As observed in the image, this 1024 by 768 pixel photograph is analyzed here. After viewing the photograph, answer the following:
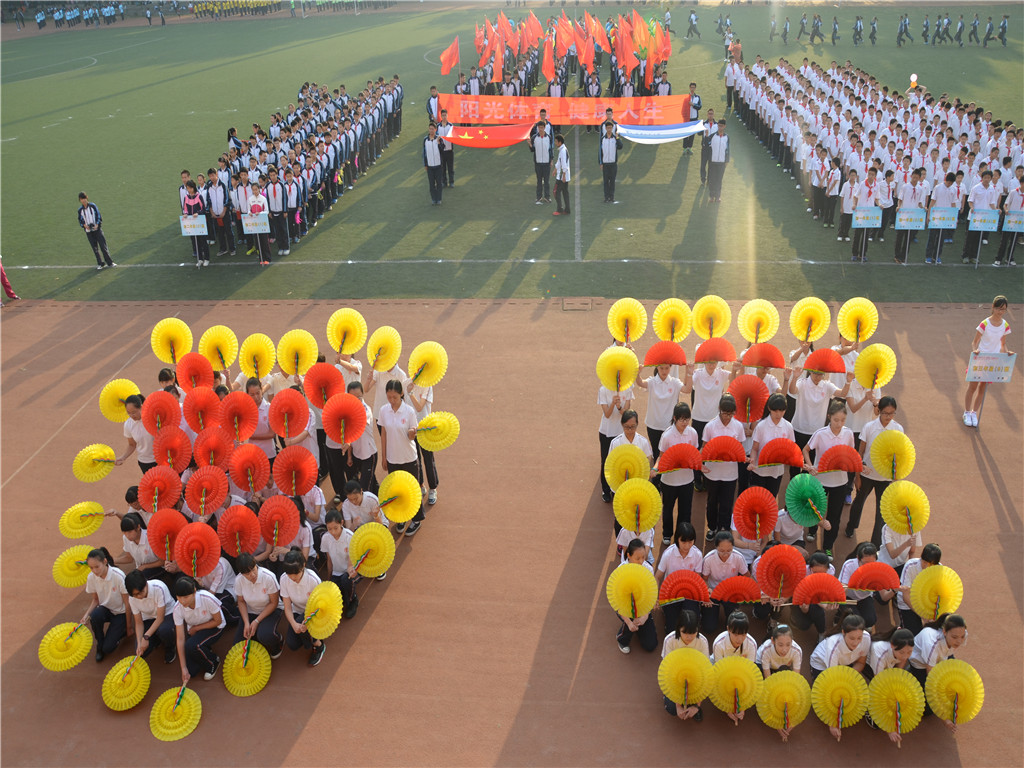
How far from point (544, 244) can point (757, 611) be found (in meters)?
9.35

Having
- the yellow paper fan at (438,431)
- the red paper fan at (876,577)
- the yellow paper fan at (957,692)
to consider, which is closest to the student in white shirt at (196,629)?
the yellow paper fan at (438,431)

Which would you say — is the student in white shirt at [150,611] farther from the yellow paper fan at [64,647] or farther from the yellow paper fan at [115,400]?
the yellow paper fan at [115,400]

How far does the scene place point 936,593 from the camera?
5734mm

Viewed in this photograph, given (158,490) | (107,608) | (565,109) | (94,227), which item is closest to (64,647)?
(107,608)

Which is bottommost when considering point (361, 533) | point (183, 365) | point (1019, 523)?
point (1019, 523)

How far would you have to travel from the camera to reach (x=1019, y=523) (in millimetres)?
7539

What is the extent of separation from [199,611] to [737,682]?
160 inches

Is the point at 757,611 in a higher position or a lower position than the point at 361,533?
lower

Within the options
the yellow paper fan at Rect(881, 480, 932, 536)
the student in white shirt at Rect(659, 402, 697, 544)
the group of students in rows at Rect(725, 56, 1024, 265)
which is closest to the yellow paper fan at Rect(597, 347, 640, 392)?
the student in white shirt at Rect(659, 402, 697, 544)

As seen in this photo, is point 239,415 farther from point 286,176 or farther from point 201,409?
point 286,176

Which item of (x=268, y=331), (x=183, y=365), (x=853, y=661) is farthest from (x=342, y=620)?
(x=268, y=331)

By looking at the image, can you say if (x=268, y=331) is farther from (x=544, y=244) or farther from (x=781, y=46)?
(x=781, y=46)

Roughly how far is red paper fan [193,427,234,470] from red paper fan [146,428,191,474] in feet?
0.43

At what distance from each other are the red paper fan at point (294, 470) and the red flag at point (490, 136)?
12.6 meters
